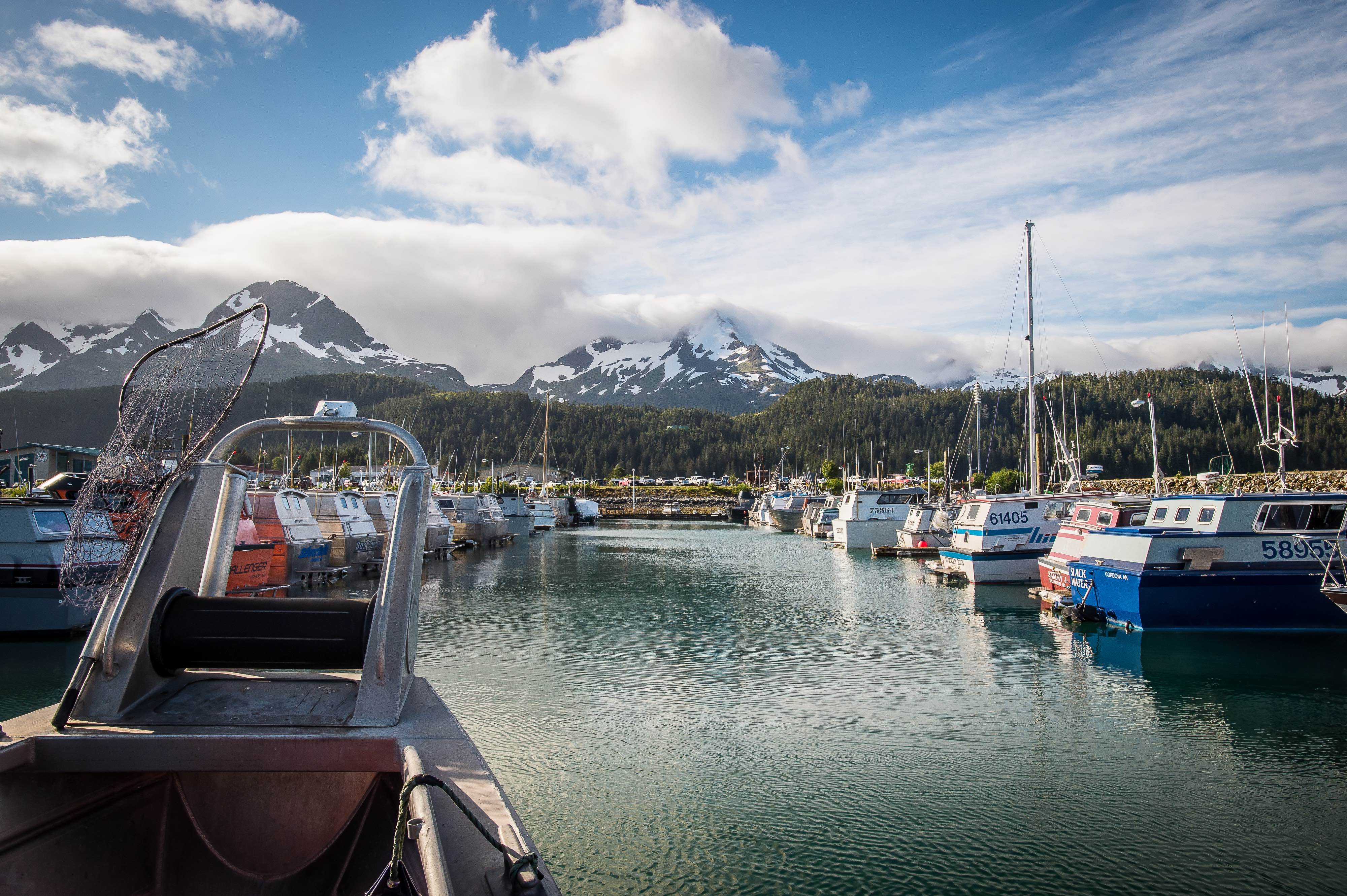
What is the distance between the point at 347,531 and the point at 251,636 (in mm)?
28227

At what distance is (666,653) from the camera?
19.0 meters

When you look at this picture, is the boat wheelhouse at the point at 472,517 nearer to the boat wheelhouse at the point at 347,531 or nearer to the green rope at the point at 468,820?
the boat wheelhouse at the point at 347,531

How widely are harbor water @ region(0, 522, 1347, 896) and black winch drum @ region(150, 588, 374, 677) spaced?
327cm

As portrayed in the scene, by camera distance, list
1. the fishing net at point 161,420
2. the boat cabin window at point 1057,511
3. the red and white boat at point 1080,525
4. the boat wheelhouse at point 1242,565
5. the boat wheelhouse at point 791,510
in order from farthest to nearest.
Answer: the boat wheelhouse at point 791,510 → the boat cabin window at point 1057,511 → the red and white boat at point 1080,525 → the boat wheelhouse at point 1242,565 → the fishing net at point 161,420

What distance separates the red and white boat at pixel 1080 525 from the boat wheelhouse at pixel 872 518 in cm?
2556

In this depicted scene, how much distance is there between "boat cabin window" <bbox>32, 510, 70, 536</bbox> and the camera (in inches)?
700

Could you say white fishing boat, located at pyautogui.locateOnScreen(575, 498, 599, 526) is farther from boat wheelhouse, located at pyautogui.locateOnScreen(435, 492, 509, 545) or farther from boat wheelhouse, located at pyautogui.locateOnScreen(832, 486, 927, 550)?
boat wheelhouse, located at pyautogui.locateOnScreen(832, 486, 927, 550)

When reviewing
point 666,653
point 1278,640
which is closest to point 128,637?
point 666,653

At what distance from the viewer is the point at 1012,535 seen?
2970 cm

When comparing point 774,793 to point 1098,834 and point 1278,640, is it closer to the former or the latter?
point 1098,834

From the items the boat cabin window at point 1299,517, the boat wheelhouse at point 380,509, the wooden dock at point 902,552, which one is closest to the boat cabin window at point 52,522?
the boat wheelhouse at point 380,509

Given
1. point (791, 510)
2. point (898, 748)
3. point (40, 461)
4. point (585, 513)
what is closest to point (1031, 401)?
point (898, 748)

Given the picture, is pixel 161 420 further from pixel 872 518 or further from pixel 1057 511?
pixel 872 518

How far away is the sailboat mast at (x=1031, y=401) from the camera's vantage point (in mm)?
32156
